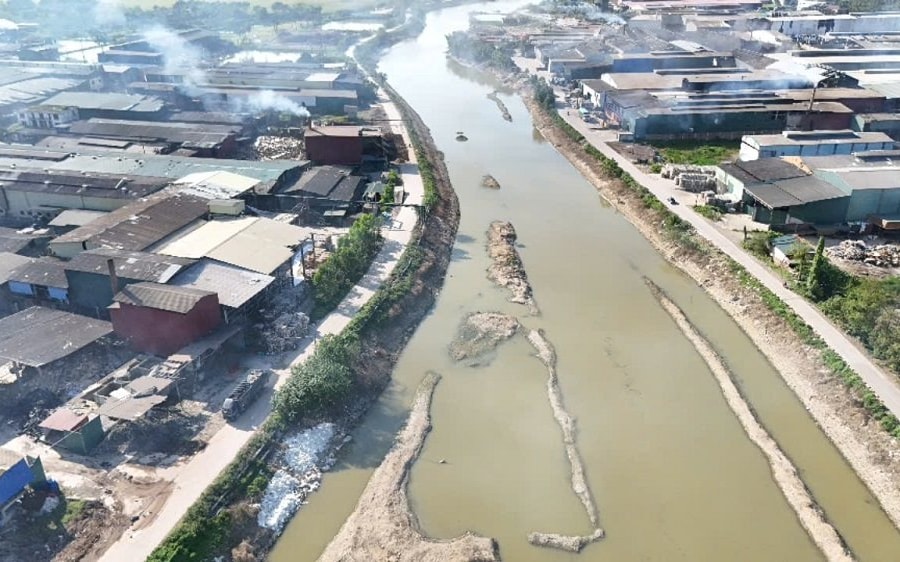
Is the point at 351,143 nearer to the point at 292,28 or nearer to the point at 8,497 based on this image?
the point at 8,497

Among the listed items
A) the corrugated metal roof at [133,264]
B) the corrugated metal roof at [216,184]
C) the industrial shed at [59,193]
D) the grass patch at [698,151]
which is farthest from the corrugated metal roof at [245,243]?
the grass patch at [698,151]

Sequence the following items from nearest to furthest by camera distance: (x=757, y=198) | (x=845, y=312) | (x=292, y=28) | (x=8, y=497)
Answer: (x=8, y=497) < (x=845, y=312) < (x=757, y=198) < (x=292, y=28)

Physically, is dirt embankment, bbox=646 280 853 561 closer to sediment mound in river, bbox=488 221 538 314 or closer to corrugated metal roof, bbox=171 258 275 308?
sediment mound in river, bbox=488 221 538 314

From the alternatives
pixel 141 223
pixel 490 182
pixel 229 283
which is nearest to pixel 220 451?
pixel 229 283

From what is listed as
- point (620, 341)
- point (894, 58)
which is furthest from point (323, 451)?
point (894, 58)

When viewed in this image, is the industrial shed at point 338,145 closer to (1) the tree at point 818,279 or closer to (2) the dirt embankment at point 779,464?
(2) the dirt embankment at point 779,464

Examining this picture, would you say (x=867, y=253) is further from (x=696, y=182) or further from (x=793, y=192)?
(x=696, y=182)
